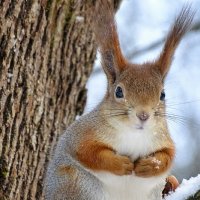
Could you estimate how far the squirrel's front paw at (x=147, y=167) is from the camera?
3.25 metres

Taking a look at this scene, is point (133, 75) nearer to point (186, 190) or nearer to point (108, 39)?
point (108, 39)

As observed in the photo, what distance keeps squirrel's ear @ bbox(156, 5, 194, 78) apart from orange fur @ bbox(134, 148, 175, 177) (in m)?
0.40

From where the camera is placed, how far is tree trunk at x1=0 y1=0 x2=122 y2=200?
3.56 metres

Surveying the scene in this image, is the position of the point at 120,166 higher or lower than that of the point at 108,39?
lower

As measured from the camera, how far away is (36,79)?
3.74 meters

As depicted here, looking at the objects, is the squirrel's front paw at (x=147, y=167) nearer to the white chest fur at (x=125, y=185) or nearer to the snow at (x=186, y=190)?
the white chest fur at (x=125, y=185)

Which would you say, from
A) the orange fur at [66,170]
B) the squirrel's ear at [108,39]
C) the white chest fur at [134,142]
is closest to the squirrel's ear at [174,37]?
the squirrel's ear at [108,39]

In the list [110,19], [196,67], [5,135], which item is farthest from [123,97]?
[196,67]

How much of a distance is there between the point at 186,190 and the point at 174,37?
2.27ft

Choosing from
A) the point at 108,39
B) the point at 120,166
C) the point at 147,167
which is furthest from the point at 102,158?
the point at 108,39

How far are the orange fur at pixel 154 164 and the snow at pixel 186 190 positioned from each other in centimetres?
12

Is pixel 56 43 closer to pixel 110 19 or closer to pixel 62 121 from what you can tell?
pixel 62 121

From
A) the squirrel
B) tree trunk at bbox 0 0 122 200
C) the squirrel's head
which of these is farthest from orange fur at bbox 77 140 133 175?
tree trunk at bbox 0 0 122 200

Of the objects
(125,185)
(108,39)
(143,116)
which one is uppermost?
(108,39)
